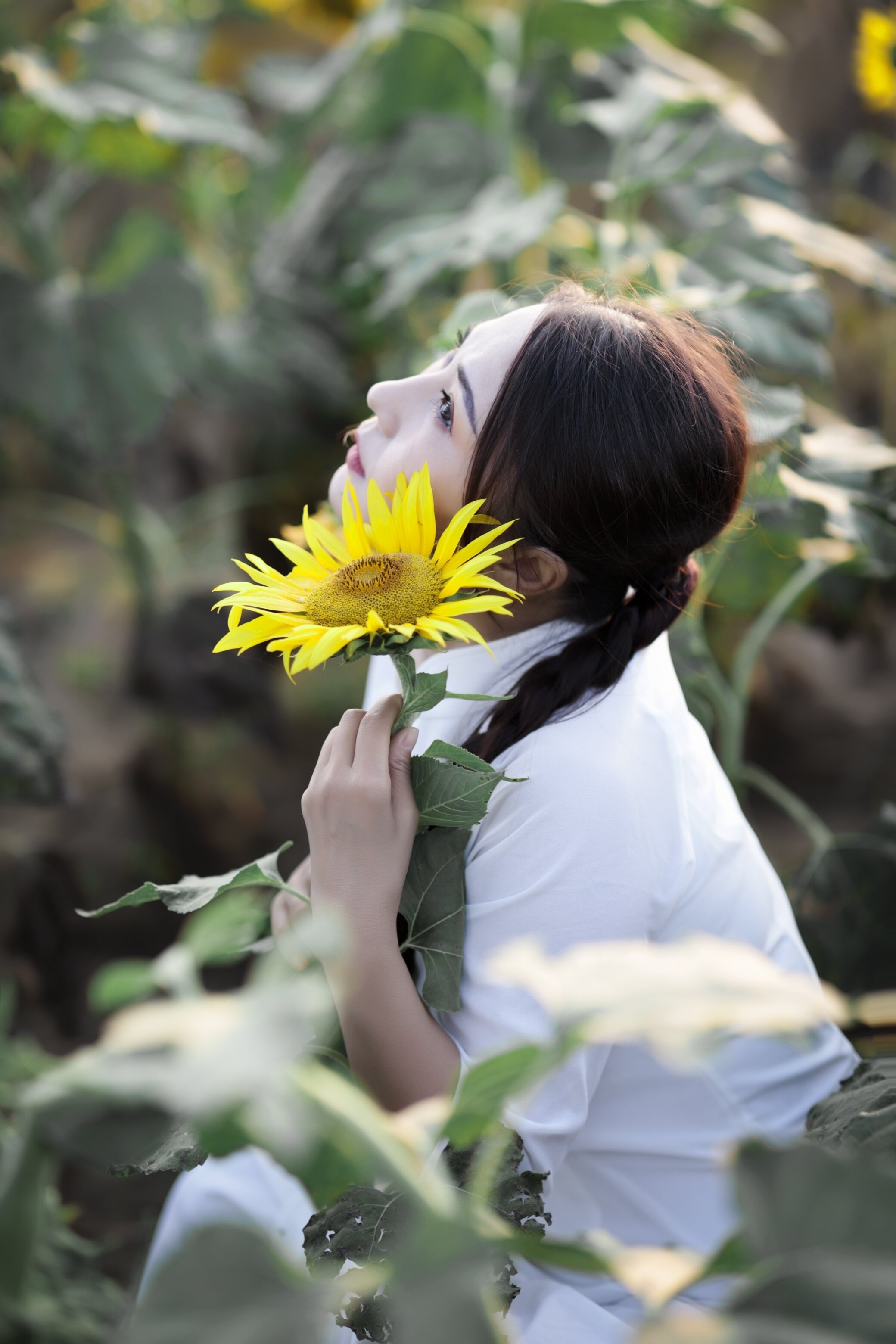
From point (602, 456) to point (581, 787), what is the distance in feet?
0.62

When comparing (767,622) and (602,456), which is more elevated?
(602,456)

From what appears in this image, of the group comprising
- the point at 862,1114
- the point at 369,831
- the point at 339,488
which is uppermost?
the point at 339,488

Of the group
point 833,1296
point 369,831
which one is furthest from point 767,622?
point 833,1296

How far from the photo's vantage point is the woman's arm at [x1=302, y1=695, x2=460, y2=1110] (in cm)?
53

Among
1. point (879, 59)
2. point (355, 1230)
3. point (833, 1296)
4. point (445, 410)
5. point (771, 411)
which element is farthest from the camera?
point (879, 59)

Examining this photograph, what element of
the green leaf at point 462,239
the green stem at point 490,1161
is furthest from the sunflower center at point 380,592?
the green leaf at point 462,239

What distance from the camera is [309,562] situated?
1.76 ft

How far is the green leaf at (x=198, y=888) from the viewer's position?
0.47 m

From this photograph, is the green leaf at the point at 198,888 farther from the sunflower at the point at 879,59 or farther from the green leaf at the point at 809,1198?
the sunflower at the point at 879,59

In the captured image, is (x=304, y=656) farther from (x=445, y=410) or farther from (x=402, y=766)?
(x=445, y=410)

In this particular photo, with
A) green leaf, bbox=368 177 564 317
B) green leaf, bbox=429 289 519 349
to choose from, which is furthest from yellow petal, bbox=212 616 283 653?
green leaf, bbox=368 177 564 317

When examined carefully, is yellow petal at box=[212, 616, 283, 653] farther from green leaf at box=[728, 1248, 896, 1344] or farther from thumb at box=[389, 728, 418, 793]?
green leaf at box=[728, 1248, 896, 1344]

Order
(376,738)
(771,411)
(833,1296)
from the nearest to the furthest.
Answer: (833,1296) < (376,738) < (771,411)

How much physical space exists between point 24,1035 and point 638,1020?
126 cm
